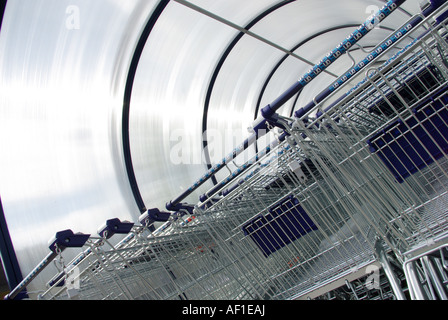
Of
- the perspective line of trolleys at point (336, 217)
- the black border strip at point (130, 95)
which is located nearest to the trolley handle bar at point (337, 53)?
the perspective line of trolleys at point (336, 217)

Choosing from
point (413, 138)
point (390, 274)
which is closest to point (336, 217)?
point (413, 138)

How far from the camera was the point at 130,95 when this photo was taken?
575 centimetres

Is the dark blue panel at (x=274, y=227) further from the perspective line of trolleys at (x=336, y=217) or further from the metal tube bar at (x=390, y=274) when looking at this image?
the metal tube bar at (x=390, y=274)

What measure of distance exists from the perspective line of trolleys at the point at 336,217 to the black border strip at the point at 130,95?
234cm

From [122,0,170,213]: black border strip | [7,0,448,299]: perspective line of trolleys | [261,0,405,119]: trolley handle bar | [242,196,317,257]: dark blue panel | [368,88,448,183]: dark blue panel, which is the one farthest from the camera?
[122,0,170,213]: black border strip

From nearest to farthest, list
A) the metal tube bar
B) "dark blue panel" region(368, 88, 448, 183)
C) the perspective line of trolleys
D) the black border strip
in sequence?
1. the metal tube bar
2. the perspective line of trolleys
3. "dark blue panel" region(368, 88, 448, 183)
4. the black border strip

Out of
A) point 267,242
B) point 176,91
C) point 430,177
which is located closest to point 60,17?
point 176,91

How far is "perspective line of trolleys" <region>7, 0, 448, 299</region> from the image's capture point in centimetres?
199

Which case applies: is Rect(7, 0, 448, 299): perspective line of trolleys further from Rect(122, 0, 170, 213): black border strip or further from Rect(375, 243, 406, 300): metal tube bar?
Rect(122, 0, 170, 213): black border strip

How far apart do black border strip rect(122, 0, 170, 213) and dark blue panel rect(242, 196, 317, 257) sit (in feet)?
11.1

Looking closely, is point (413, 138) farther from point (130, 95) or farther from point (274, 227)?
point (130, 95)

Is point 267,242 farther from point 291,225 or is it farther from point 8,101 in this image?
point 8,101

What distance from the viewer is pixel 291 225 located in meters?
3.23

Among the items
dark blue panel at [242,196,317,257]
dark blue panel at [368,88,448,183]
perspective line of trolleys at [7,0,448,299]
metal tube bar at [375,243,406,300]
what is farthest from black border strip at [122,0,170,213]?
metal tube bar at [375,243,406,300]
